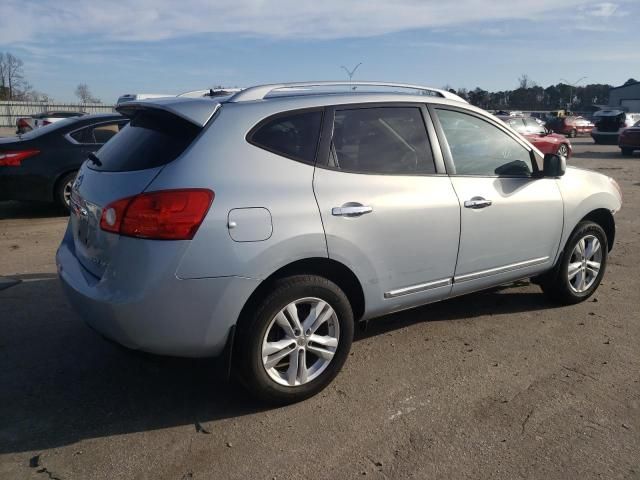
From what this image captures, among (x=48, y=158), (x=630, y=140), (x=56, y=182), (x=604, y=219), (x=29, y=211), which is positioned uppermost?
(x=630, y=140)

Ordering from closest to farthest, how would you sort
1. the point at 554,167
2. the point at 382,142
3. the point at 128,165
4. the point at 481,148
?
the point at 128,165 < the point at 382,142 < the point at 481,148 < the point at 554,167

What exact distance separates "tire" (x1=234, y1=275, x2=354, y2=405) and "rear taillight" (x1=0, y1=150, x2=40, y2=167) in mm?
6213

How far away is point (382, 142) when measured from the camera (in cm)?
381

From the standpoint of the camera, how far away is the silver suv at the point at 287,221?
2980 millimetres

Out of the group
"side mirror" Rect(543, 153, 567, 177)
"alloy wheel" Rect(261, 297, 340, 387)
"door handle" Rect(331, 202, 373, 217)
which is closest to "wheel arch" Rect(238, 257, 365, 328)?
"alloy wheel" Rect(261, 297, 340, 387)

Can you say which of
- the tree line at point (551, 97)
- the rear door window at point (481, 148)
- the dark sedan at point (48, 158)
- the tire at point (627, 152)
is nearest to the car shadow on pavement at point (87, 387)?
the rear door window at point (481, 148)

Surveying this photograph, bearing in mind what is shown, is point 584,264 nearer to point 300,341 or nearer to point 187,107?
point 300,341

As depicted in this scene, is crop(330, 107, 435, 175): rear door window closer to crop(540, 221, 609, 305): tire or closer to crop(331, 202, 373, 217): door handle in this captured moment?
crop(331, 202, 373, 217): door handle

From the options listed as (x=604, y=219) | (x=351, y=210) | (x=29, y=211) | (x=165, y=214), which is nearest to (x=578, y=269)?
(x=604, y=219)

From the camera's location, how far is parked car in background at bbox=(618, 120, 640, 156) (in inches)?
824

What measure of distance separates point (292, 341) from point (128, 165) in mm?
1337

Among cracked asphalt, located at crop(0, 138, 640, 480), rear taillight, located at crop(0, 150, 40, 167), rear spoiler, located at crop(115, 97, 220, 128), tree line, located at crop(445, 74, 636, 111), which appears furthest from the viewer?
tree line, located at crop(445, 74, 636, 111)

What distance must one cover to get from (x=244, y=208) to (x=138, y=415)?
4.34 ft

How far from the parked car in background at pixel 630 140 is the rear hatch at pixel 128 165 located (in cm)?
2131
